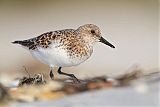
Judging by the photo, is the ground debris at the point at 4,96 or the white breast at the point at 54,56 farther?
the white breast at the point at 54,56

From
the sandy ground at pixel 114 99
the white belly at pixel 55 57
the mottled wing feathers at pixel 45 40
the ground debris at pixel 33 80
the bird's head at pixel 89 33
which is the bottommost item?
the sandy ground at pixel 114 99

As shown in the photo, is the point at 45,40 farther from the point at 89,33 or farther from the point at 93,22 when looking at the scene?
the point at 93,22

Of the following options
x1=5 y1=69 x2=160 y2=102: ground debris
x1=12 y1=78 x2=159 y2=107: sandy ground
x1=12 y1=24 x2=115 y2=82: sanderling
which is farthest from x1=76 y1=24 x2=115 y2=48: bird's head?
x1=12 y1=78 x2=159 y2=107: sandy ground

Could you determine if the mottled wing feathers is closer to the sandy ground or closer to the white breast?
the white breast

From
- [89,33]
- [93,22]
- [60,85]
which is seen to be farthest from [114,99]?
[93,22]

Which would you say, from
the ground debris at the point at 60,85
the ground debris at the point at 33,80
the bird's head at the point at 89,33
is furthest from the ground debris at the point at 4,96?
the bird's head at the point at 89,33

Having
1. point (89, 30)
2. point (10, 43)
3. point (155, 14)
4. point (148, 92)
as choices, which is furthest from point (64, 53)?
point (155, 14)

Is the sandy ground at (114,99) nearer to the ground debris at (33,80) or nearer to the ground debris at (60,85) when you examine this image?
the ground debris at (60,85)
